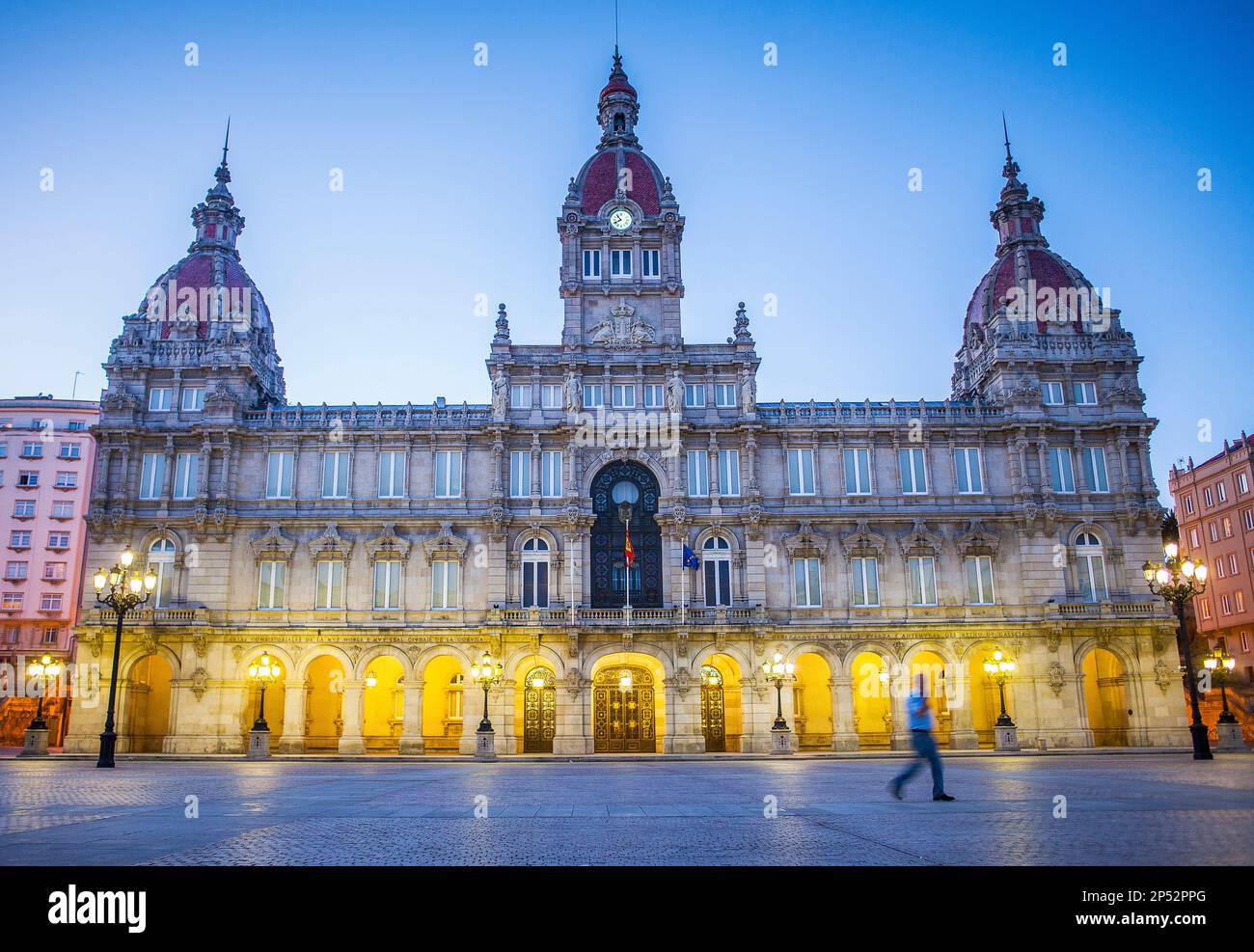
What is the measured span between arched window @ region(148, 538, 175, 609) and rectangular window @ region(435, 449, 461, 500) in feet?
48.6

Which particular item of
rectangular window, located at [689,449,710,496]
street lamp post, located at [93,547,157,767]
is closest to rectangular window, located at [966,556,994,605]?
rectangular window, located at [689,449,710,496]

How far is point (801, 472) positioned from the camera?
5356 centimetres

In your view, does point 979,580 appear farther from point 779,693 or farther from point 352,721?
point 352,721

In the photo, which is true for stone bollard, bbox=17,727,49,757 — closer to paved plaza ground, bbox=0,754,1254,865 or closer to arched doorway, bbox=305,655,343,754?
arched doorway, bbox=305,655,343,754

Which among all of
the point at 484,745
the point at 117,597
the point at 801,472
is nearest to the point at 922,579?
the point at 801,472

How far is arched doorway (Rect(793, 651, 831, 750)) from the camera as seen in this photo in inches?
2041

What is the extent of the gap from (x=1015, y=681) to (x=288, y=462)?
4188 centimetres

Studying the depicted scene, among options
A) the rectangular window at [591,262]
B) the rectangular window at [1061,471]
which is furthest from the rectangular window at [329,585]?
the rectangular window at [1061,471]

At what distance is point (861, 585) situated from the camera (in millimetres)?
52156

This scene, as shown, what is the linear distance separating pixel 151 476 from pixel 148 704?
12633 millimetres

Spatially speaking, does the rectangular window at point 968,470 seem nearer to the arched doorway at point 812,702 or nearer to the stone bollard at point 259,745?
the arched doorway at point 812,702
